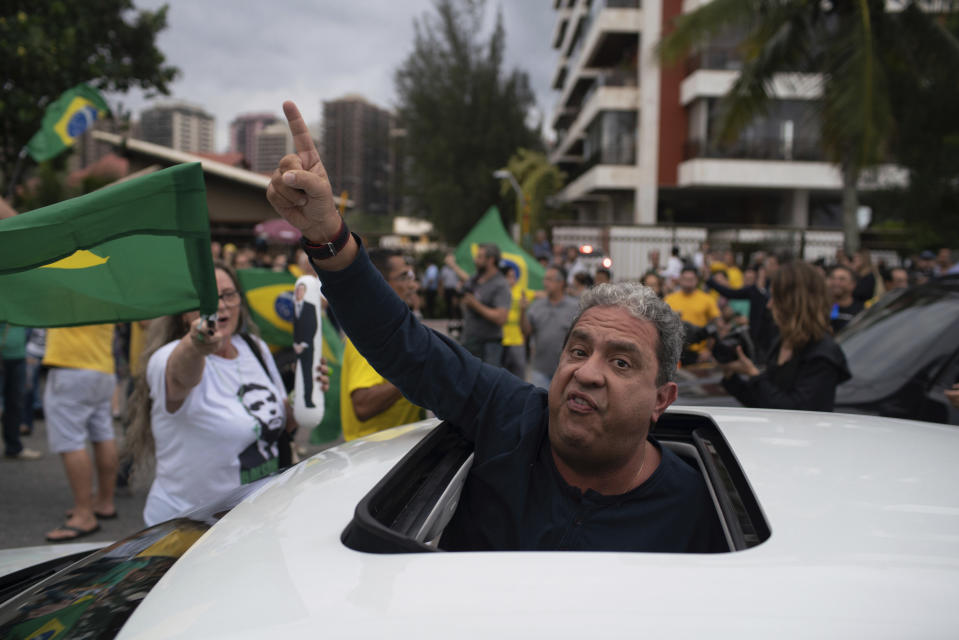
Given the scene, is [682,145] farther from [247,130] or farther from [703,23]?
[247,130]

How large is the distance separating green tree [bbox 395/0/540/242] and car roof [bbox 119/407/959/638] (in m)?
37.3

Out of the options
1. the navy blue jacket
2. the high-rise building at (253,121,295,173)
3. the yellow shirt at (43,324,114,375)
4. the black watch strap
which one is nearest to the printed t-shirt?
the navy blue jacket

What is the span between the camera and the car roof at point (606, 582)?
113 cm

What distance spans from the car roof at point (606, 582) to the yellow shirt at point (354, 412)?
1788 millimetres

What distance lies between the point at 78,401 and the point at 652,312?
4.28 metres

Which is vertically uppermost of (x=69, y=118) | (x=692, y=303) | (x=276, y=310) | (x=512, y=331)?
(x=69, y=118)

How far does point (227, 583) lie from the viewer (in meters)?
1.32

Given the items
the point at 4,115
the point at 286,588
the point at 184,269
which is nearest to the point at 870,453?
the point at 286,588

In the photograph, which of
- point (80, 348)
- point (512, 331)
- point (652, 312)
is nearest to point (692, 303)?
point (512, 331)

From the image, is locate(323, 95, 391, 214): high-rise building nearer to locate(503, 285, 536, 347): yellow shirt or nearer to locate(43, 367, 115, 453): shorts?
locate(503, 285, 536, 347): yellow shirt

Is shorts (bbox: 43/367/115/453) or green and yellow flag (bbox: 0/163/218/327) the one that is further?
shorts (bbox: 43/367/115/453)

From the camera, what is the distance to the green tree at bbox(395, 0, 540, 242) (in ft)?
127

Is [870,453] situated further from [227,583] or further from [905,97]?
[905,97]

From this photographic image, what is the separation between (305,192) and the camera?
2.06 m
